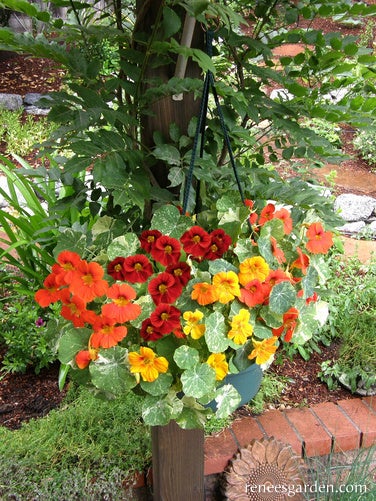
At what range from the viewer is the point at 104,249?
1.21 m

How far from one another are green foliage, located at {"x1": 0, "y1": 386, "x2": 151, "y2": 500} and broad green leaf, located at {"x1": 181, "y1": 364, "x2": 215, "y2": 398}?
0.57 meters

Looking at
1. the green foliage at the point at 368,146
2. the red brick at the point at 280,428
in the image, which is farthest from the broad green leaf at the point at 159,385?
the green foliage at the point at 368,146

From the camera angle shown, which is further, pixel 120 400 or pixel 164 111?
pixel 120 400

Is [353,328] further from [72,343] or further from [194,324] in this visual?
[72,343]

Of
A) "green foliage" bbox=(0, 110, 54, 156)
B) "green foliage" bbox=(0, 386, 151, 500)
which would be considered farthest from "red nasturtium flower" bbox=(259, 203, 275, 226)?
"green foliage" bbox=(0, 110, 54, 156)

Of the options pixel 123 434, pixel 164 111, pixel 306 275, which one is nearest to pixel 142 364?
pixel 306 275

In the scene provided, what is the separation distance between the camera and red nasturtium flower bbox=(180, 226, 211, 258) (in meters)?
1.08

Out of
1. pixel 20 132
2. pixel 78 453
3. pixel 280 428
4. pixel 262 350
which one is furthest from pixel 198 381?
pixel 20 132

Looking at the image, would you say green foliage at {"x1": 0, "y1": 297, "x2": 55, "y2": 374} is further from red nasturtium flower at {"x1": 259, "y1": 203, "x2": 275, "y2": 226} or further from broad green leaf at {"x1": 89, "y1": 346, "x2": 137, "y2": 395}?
red nasturtium flower at {"x1": 259, "y1": 203, "x2": 275, "y2": 226}

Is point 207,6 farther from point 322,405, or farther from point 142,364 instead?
point 322,405

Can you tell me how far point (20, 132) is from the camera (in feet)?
13.7

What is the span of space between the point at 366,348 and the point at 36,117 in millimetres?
3531

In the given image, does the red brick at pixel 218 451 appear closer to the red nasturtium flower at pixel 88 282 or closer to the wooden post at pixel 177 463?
the wooden post at pixel 177 463

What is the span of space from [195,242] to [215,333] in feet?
0.59
